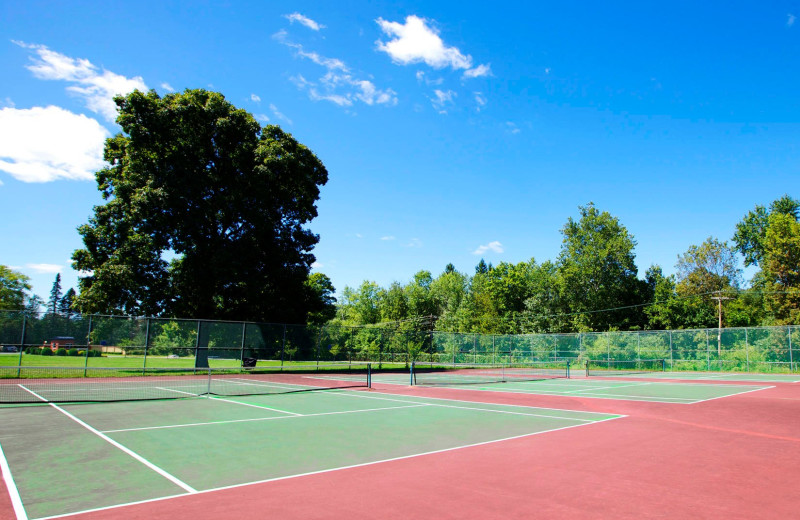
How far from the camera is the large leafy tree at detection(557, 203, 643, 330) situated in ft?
201

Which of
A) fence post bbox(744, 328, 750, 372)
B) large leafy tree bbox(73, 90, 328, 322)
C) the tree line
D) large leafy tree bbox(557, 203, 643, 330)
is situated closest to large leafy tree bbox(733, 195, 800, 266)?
the tree line

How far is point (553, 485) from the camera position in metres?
6.25

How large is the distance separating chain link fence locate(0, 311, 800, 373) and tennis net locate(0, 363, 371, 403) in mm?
635

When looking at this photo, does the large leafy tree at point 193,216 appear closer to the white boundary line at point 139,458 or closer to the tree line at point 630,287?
the white boundary line at point 139,458

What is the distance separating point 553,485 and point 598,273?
6020 centimetres

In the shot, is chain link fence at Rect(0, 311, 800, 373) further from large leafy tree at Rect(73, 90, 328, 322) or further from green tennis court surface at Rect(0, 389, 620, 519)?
green tennis court surface at Rect(0, 389, 620, 519)

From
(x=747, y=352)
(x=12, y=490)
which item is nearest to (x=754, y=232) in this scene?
(x=747, y=352)

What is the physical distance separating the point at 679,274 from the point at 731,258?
273 inches

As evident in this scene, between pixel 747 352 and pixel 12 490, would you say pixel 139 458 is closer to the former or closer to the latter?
pixel 12 490

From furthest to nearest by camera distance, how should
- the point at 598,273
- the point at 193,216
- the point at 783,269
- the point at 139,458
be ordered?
1. the point at 598,273
2. the point at 783,269
3. the point at 193,216
4. the point at 139,458

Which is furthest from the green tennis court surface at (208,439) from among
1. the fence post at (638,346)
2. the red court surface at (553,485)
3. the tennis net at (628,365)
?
the fence post at (638,346)

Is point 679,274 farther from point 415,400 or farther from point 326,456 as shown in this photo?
point 326,456

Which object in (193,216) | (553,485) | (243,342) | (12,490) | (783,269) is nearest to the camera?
(12,490)

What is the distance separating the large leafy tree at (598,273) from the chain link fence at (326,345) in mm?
21041
